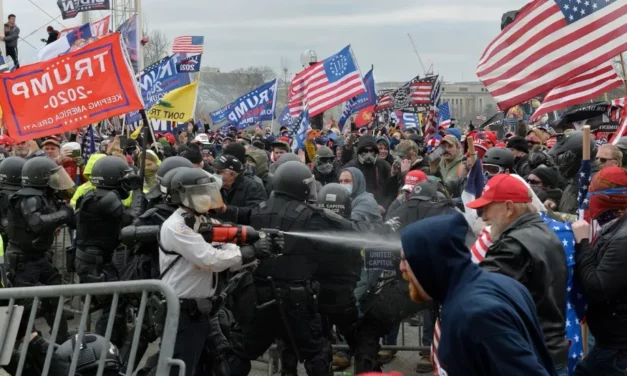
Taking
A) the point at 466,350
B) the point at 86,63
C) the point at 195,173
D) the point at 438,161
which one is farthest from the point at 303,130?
the point at 466,350

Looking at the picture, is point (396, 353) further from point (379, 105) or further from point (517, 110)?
point (517, 110)

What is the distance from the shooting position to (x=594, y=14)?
7469mm

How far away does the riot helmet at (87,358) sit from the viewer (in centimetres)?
486

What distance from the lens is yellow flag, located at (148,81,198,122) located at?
16.4m

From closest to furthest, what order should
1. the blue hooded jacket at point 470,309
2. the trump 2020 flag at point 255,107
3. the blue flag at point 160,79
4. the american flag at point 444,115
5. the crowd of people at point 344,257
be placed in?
the blue hooded jacket at point 470,309 → the crowd of people at point 344,257 → the blue flag at point 160,79 → the trump 2020 flag at point 255,107 → the american flag at point 444,115

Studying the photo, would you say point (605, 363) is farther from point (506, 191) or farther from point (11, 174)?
point (11, 174)

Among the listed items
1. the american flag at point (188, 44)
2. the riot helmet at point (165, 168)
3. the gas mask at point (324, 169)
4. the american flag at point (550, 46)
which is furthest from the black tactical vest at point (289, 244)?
the american flag at point (188, 44)

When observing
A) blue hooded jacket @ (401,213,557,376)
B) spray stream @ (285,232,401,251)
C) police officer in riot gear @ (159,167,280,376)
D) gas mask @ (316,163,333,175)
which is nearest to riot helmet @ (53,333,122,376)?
police officer in riot gear @ (159,167,280,376)

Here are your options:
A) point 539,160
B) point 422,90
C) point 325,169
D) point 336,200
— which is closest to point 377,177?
point 325,169

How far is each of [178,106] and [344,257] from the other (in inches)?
369

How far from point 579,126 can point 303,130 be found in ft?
19.8

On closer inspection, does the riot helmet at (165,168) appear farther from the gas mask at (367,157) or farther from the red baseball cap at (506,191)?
the gas mask at (367,157)

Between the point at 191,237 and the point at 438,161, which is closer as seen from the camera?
the point at 191,237

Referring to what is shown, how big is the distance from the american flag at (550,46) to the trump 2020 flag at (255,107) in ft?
45.6
